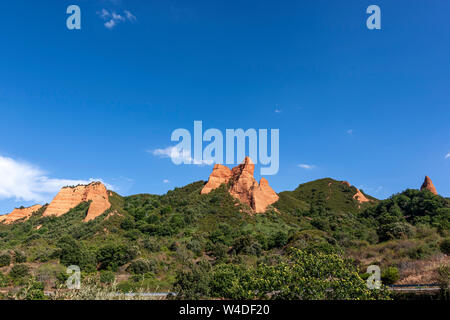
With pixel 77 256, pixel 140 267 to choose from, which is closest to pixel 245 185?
pixel 140 267

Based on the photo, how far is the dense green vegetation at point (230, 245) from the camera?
39.1 ft

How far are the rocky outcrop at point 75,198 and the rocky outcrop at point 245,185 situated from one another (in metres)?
24.4

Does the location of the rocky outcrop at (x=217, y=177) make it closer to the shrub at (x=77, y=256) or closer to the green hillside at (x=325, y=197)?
the green hillside at (x=325, y=197)

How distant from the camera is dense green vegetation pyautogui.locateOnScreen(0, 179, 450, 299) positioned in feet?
39.1

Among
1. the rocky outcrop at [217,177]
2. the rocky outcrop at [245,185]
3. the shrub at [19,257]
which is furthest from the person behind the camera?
the rocky outcrop at [217,177]

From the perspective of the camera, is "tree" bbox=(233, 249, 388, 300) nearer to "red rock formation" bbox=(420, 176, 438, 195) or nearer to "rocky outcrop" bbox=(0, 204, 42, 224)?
"red rock formation" bbox=(420, 176, 438, 195)

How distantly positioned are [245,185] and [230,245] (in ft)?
77.3

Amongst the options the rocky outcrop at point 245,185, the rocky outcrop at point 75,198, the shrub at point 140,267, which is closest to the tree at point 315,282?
the shrub at point 140,267

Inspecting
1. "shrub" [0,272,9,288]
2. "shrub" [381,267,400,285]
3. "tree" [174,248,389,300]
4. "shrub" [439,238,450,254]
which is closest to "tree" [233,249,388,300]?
"tree" [174,248,389,300]

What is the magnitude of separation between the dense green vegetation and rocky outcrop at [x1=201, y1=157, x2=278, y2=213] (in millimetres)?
2853

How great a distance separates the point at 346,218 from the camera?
62.7 metres

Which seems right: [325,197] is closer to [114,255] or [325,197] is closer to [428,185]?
[428,185]

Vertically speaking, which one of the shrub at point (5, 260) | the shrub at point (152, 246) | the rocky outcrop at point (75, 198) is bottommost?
the shrub at point (5, 260)
